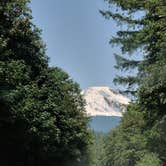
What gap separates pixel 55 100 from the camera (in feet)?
121

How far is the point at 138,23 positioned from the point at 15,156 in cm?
1538

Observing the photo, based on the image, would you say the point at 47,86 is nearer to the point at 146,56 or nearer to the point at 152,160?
the point at 146,56

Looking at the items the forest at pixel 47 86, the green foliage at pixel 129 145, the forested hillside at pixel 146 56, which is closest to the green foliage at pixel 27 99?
the forest at pixel 47 86

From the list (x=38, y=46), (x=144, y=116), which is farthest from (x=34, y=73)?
(x=144, y=116)

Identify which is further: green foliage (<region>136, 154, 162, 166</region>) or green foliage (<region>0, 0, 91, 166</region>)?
green foliage (<region>136, 154, 162, 166</region>)

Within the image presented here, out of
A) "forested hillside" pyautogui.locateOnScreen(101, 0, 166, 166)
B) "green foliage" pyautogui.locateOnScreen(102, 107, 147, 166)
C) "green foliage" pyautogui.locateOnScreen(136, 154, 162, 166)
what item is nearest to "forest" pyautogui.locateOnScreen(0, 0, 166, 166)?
"forested hillside" pyautogui.locateOnScreen(101, 0, 166, 166)

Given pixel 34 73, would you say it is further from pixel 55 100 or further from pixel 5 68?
pixel 5 68

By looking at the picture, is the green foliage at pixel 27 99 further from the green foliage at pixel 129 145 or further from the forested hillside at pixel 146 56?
the green foliage at pixel 129 145

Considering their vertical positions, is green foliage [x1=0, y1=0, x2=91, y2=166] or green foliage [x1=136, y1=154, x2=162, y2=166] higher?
green foliage [x1=0, y1=0, x2=91, y2=166]

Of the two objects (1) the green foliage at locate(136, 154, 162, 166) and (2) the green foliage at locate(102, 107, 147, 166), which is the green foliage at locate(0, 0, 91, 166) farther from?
(2) the green foliage at locate(102, 107, 147, 166)

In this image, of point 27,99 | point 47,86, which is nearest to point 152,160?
point 47,86

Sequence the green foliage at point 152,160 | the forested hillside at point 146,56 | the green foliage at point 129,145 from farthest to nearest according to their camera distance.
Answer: the green foliage at point 129,145
the green foliage at point 152,160
the forested hillside at point 146,56

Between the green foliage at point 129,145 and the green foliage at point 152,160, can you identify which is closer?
the green foliage at point 152,160

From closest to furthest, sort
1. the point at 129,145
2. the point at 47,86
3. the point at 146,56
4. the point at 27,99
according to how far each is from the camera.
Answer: the point at 146,56
the point at 27,99
the point at 47,86
the point at 129,145
